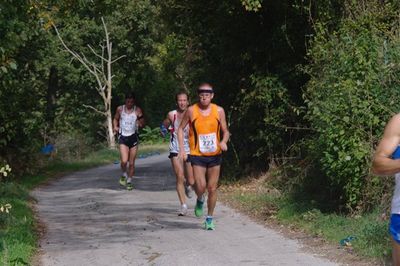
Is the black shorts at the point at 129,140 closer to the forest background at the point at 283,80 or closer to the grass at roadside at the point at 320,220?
the forest background at the point at 283,80

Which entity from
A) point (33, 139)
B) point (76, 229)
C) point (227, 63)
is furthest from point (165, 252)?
point (33, 139)

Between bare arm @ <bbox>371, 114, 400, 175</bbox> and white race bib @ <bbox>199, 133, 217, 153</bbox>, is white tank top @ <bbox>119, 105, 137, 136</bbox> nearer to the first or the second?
white race bib @ <bbox>199, 133, 217, 153</bbox>

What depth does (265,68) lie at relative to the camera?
14305 millimetres

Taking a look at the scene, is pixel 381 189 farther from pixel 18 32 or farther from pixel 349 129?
pixel 18 32

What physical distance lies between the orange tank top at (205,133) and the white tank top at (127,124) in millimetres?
5200

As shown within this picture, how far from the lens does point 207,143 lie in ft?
31.8

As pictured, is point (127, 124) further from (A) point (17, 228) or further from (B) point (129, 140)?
(A) point (17, 228)

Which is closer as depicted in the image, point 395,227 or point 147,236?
point 395,227

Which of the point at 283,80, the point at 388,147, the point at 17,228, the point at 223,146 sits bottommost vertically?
the point at 17,228

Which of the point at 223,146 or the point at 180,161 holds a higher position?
the point at 223,146

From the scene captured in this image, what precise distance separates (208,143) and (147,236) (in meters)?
1.54

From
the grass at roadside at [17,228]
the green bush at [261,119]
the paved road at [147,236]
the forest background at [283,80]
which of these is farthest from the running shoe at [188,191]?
the grass at roadside at [17,228]

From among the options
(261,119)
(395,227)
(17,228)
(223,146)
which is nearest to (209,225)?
(223,146)

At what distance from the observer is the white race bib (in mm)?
9695
